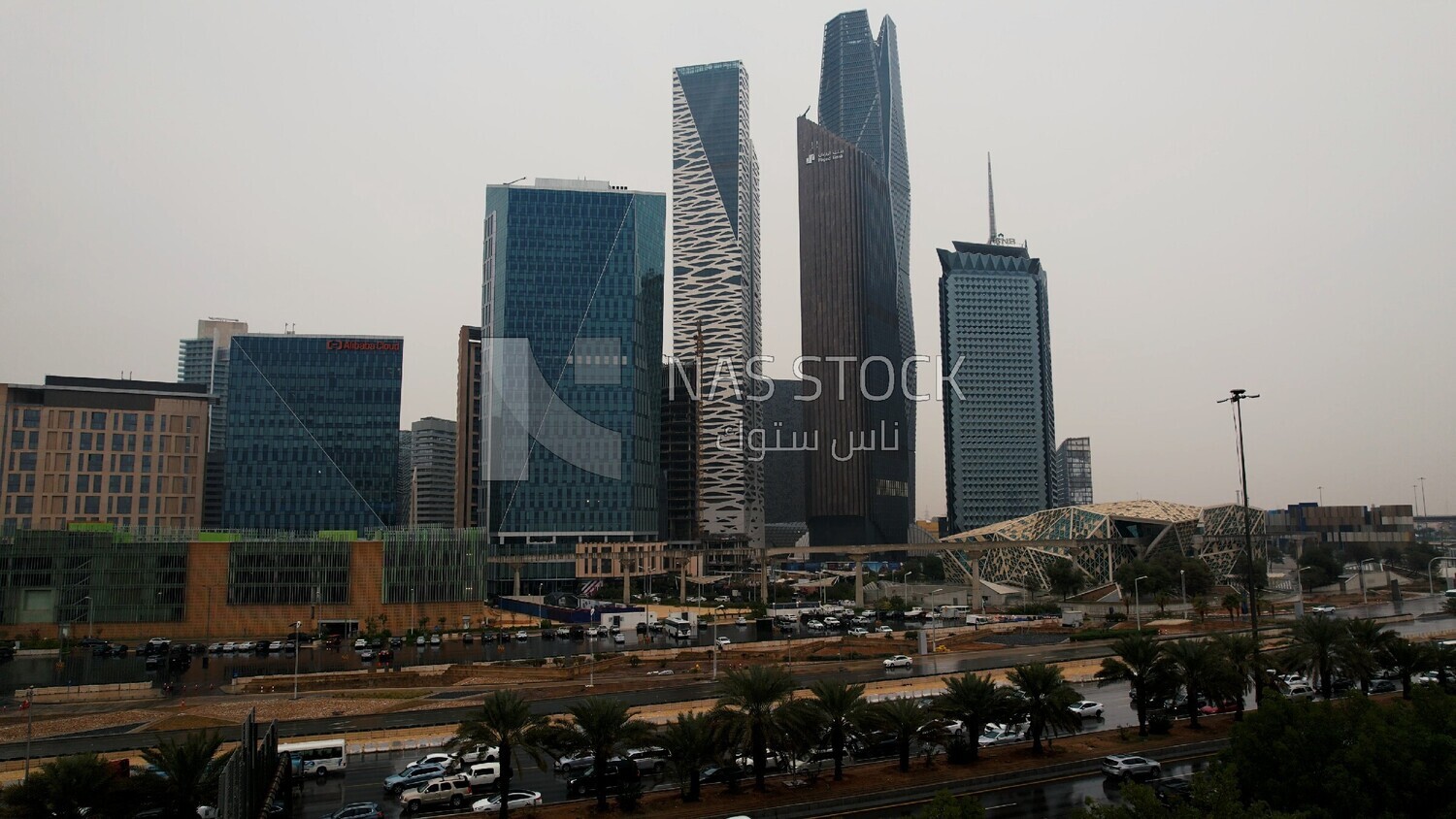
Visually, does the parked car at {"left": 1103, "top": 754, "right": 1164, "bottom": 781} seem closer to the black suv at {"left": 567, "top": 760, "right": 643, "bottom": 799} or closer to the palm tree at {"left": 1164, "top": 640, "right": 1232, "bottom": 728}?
the palm tree at {"left": 1164, "top": 640, "right": 1232, "bottom": 728}

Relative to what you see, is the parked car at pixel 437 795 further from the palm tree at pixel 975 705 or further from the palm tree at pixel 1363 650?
the palm tree at pixel 1363 650

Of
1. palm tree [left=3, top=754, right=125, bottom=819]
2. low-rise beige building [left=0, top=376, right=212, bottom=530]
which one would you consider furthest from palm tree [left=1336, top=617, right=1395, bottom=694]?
low-rise beige building [left=0, top=376, right=212, bottom=530]

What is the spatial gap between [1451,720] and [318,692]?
56789 millimetres

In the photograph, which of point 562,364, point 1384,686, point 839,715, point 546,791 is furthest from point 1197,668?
point 562,364

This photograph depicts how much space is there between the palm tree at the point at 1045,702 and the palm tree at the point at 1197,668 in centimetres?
598

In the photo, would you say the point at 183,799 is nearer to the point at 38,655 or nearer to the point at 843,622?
the point at 38,655

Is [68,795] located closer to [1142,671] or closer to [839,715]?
[839,715]

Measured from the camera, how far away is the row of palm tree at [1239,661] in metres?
40.0

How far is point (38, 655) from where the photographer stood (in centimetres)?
8344

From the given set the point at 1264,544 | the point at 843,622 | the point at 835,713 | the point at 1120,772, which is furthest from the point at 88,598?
the point at 1264,544

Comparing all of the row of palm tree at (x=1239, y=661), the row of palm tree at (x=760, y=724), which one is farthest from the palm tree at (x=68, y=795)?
the row of palm tree at (x=1239, y=661)

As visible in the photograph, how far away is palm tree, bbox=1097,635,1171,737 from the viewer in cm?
3997

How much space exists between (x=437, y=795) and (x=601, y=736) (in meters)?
7.19

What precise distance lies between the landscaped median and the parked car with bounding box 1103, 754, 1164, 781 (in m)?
1.13
